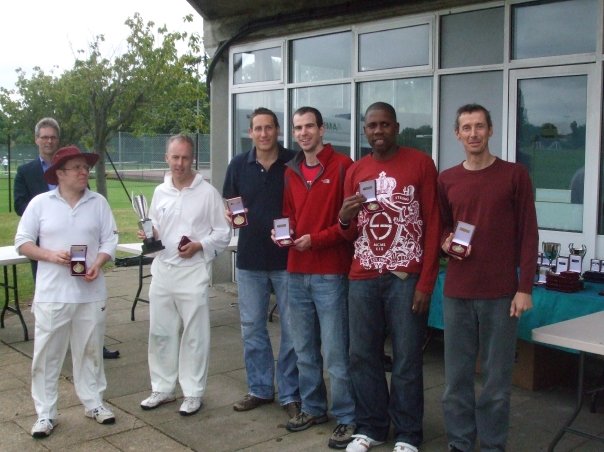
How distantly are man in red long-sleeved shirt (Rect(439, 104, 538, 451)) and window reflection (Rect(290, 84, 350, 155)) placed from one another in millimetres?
4072

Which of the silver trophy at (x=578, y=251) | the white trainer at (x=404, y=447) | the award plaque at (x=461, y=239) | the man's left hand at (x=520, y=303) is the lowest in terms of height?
the white trainer at (x=404, y=447)

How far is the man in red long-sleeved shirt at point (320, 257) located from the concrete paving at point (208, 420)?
17.7 inches

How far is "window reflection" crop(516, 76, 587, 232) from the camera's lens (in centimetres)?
583

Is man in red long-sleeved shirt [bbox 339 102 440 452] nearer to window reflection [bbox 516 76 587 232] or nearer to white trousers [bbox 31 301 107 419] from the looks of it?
white trousers [bbox 31 301 107 419]

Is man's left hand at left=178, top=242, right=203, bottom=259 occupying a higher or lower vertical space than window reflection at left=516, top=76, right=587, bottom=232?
lower

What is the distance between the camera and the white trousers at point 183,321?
15.7 ft

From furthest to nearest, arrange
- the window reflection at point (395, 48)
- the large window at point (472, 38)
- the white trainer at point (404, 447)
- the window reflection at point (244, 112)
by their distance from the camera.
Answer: the window reflection at point (244, 112) < the window reflection at point (395, 48) < the large window at point (472, 38) < the white trainer at point (404, 447)

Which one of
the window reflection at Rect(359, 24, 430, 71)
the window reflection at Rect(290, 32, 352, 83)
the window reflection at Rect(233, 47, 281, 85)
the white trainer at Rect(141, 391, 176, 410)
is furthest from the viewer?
the window reflection at Rect(233, 47, 281, 85)

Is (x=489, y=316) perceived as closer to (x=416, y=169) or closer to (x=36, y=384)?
(x=416, y=169)

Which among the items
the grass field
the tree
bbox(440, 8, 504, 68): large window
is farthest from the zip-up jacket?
the tree

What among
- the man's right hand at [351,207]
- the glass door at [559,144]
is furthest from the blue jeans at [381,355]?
the glass door at [559,144]

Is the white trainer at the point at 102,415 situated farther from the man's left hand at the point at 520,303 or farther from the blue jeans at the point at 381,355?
the man's left hand at the point at 520,303

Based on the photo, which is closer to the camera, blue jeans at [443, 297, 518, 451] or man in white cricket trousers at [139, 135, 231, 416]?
blue jeans at [443, 297, 518, 451]

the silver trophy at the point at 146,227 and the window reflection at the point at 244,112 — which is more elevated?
the window reflection at the point at 244,112
